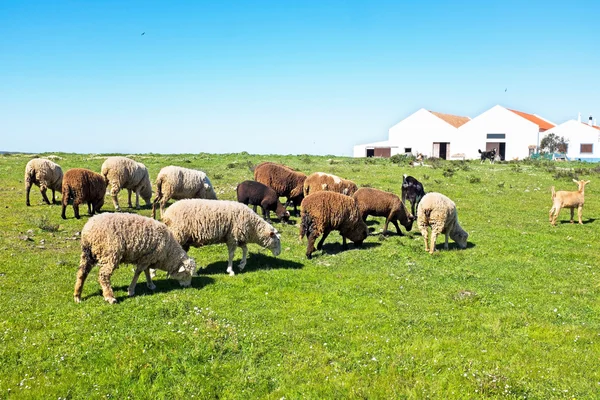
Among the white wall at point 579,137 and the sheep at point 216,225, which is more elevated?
the white wall at point 579,137

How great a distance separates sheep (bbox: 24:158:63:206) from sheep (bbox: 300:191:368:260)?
13062 millimetres

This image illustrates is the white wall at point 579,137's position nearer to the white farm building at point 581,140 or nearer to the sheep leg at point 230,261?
the white farm building at point 581,140

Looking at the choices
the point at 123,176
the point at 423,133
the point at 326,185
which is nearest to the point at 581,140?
the point at 423,133

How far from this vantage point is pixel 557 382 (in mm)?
7059

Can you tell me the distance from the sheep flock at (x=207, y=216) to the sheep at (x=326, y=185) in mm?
45

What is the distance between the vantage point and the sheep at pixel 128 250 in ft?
30.6

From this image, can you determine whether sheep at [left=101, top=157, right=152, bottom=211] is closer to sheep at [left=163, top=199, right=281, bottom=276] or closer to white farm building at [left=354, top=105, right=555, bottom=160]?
sheep at [left=163, top=199, right=281, bottom=276]

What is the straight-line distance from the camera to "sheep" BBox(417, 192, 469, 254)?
15.0 m

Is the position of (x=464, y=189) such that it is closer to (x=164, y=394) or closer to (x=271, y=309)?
(x=271, y=309)

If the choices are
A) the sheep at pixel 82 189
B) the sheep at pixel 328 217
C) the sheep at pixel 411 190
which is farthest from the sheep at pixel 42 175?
the sheep at pixel 411 190

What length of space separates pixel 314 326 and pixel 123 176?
47.8 ft

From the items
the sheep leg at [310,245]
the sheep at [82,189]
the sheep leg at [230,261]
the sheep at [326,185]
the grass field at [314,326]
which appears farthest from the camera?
the sheep at [326,185]

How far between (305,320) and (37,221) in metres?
11.9

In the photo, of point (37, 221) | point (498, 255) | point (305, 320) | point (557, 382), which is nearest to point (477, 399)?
point (557, 382)
